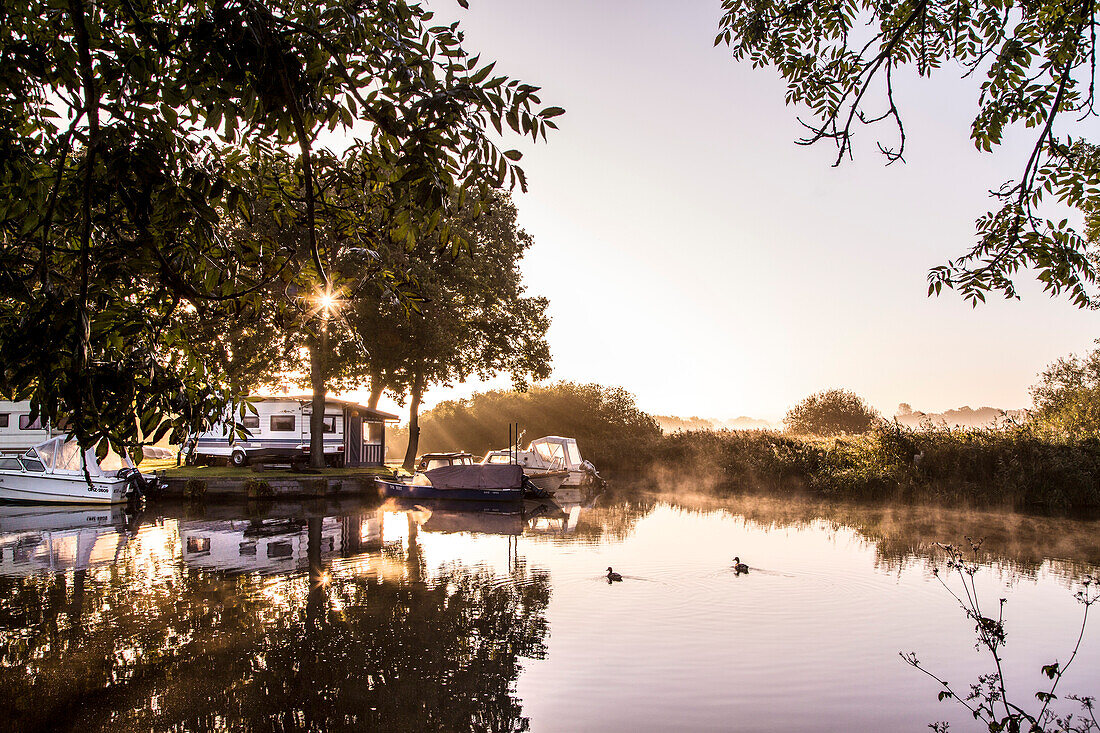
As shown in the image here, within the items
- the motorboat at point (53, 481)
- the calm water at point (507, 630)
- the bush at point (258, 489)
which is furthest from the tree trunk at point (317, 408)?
the calm water at point (507, 630)

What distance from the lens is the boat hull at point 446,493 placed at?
26.1m

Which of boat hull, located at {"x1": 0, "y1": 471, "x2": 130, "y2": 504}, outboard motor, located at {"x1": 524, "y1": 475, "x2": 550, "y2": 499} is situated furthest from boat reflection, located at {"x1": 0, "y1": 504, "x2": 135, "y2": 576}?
outboard motor, located at {"x1": 524, "y1": 475, "x2": 550, "y2": 499}

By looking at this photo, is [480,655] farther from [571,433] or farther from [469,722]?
[571,433]

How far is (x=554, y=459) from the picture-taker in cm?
3491

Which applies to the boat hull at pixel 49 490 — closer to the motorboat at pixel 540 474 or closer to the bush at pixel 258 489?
the bush at pixel 258 489

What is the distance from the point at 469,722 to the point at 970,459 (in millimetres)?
27291

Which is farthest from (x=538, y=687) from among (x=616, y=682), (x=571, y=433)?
(x=571, y=433)

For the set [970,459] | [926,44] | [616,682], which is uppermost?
[926,44]

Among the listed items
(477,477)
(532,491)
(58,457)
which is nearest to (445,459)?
(532,491)

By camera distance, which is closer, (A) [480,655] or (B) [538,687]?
(B) [538,687]

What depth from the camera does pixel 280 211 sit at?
14.8ft

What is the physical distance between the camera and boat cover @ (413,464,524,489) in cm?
2633

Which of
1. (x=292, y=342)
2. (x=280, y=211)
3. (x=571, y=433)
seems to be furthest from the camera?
(x=571, y=433)

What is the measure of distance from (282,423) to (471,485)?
43.9 ft
